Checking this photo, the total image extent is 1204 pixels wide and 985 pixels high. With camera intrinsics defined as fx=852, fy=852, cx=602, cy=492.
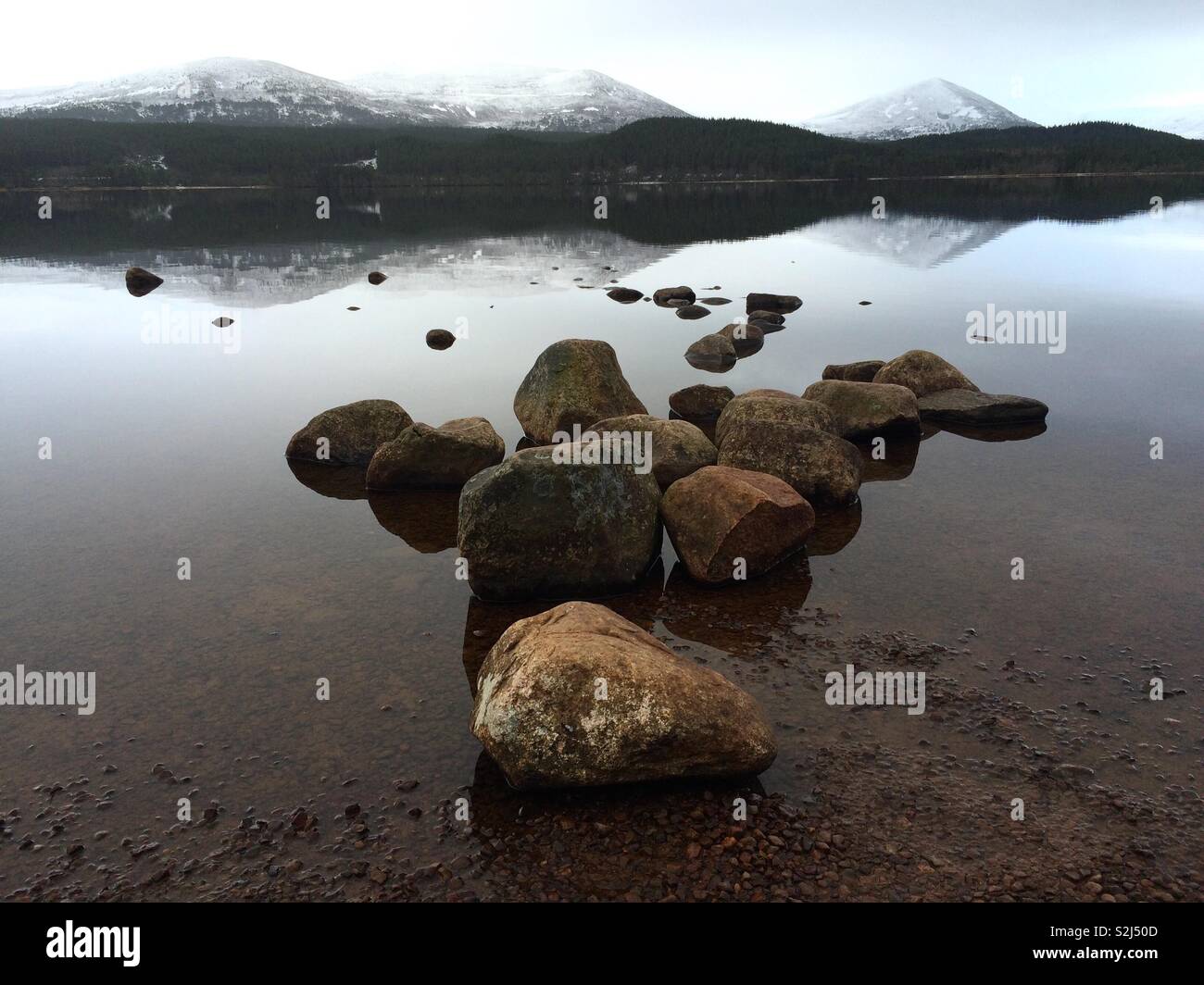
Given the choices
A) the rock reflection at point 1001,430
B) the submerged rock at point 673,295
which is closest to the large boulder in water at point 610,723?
the rock reflection at point 1001,430

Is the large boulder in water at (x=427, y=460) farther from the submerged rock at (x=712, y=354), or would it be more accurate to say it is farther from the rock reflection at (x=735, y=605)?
the submerged rock at (x=712, y=354)

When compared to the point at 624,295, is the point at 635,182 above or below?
above

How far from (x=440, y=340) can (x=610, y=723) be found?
2437cm

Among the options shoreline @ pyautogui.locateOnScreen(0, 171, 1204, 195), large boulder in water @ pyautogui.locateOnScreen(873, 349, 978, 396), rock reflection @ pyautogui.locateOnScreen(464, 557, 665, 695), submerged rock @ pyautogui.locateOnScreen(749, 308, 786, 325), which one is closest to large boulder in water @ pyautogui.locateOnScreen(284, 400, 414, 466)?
rock reflection @ pyautogui.locateOnScreen(464, 557, 665, 695)

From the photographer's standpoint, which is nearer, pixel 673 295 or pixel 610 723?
pixel 610 723

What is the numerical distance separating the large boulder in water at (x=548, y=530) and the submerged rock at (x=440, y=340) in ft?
61.5

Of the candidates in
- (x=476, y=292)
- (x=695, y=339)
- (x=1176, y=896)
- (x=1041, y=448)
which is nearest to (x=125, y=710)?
(x=1176, y=896)

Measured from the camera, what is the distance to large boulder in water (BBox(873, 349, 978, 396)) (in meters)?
21.7

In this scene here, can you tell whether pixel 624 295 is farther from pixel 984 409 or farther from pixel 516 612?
pixel 516 612

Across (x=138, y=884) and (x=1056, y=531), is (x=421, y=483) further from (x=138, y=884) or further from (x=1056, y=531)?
(x=1056, y=531)

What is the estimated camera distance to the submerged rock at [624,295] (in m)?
40.0

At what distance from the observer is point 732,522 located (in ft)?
40.7

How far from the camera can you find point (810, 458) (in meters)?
15.5

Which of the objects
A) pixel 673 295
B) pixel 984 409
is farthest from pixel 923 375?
pixel 673 295
